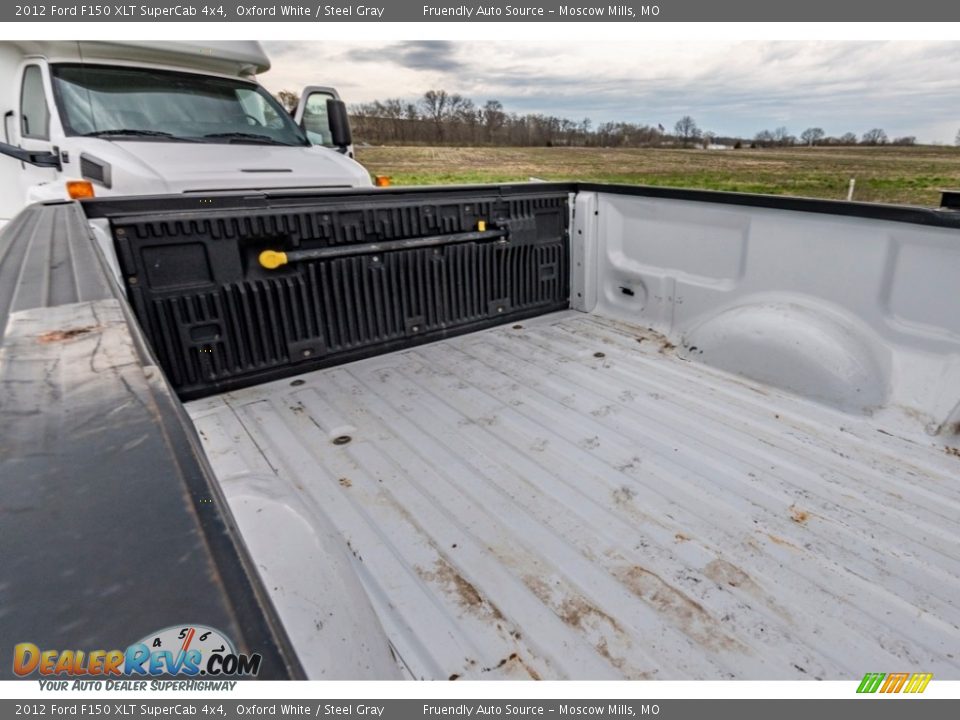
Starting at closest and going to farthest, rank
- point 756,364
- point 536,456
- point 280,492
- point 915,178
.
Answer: point 280,492
point 536,456
point 756,364
point 915,178

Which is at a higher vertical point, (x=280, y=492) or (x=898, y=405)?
(x=280, y=492)

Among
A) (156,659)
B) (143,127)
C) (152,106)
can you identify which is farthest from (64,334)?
(152,106)

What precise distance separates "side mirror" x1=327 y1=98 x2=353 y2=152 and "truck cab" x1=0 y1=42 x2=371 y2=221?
0.60 metres

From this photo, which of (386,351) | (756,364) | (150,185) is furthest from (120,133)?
(756,364)

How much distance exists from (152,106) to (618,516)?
13.7ft

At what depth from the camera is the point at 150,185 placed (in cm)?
328

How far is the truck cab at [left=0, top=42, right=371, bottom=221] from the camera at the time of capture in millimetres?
3449

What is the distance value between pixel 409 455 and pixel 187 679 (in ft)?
5.43

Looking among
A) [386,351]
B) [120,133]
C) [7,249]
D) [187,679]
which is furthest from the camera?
[120,133]

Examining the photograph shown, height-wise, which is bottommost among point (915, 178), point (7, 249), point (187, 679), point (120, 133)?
point (915, 178)

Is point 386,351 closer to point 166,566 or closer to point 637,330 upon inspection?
point 637,330

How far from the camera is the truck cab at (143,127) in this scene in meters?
3.45

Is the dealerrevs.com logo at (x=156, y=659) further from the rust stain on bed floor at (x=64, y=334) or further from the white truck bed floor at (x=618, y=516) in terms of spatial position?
the white truck bed floor at (x=618, y=516)

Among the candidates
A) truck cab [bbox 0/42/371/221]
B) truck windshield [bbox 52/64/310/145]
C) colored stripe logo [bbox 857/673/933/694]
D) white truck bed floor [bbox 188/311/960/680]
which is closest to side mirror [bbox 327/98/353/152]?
truck cab [bbox 0/42/371/221]
